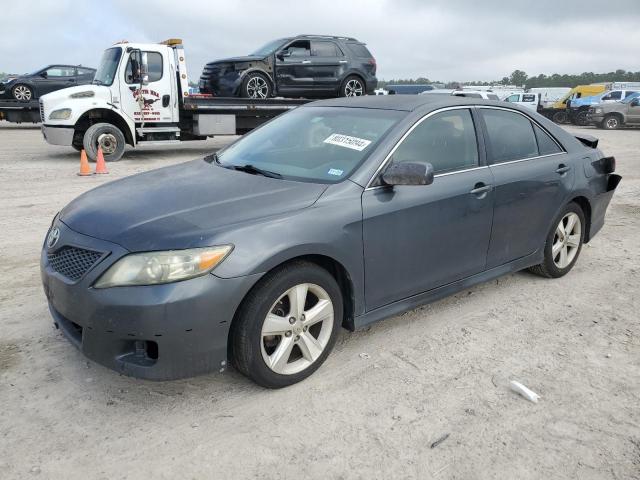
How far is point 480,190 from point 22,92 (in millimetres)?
18236

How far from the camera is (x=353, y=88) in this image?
14133 millimetres

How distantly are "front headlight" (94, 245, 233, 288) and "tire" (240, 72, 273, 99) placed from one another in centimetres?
1141

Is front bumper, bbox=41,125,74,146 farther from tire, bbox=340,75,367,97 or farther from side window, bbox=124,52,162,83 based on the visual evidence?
tire, bbox=340,75,367,97

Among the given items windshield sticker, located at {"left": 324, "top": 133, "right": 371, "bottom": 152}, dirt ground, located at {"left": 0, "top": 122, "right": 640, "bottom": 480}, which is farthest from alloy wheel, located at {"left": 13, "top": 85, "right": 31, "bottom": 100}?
windshield sticker, located at {"left": 324, "top": 133, "right": 371, "bottom": 152}

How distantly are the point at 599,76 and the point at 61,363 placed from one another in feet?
356

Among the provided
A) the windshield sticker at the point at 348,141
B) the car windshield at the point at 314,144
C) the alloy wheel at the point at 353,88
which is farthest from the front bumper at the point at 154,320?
the alloy wheel at the point at 353,88

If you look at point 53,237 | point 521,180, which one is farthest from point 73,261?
point 521,180

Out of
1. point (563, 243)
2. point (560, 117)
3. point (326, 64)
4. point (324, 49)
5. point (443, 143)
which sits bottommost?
point (563, 243)

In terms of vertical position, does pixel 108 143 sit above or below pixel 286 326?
above

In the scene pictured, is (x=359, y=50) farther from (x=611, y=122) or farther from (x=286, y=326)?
(x=611, y=122)

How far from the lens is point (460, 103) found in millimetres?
3896

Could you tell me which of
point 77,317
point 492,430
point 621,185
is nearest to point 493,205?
point 492,430

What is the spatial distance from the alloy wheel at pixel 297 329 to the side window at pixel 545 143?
2464 mm

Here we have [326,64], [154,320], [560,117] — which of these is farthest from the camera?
[560,117]
